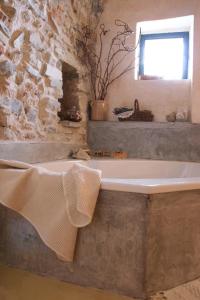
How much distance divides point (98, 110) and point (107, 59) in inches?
25.9

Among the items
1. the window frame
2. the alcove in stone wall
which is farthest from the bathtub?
the window frame

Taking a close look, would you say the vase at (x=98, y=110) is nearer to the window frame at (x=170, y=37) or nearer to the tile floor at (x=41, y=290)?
the window frame at (x=170, y=37)

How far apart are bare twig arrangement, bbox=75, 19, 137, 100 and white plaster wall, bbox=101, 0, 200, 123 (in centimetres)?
8

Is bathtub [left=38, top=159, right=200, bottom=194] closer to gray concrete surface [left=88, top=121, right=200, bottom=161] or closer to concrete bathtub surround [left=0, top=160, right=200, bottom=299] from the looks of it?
gray concrete surface [left=88, top=121, right=200, bottom=161]

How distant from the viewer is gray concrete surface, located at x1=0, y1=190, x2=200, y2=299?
4.09 feet

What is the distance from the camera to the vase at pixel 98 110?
3.22 m

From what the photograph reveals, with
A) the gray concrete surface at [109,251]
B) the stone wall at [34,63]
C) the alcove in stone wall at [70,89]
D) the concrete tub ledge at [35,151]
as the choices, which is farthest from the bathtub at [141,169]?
the gray concrete surface at [109,251]

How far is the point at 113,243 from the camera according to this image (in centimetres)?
130

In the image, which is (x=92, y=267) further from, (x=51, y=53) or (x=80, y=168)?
(x=51, y=53)

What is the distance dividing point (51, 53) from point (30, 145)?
88 centimetres

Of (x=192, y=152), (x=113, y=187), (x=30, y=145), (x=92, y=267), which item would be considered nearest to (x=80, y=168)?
(x=113, y=187)

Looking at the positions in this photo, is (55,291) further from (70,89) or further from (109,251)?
(70,89)

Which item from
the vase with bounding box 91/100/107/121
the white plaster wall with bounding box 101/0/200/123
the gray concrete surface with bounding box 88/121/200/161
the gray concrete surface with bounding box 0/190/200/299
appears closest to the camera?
the gray concrete surface with bounding box 0/190/200/299

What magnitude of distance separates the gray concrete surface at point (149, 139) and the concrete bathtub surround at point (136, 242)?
1.58 metres
